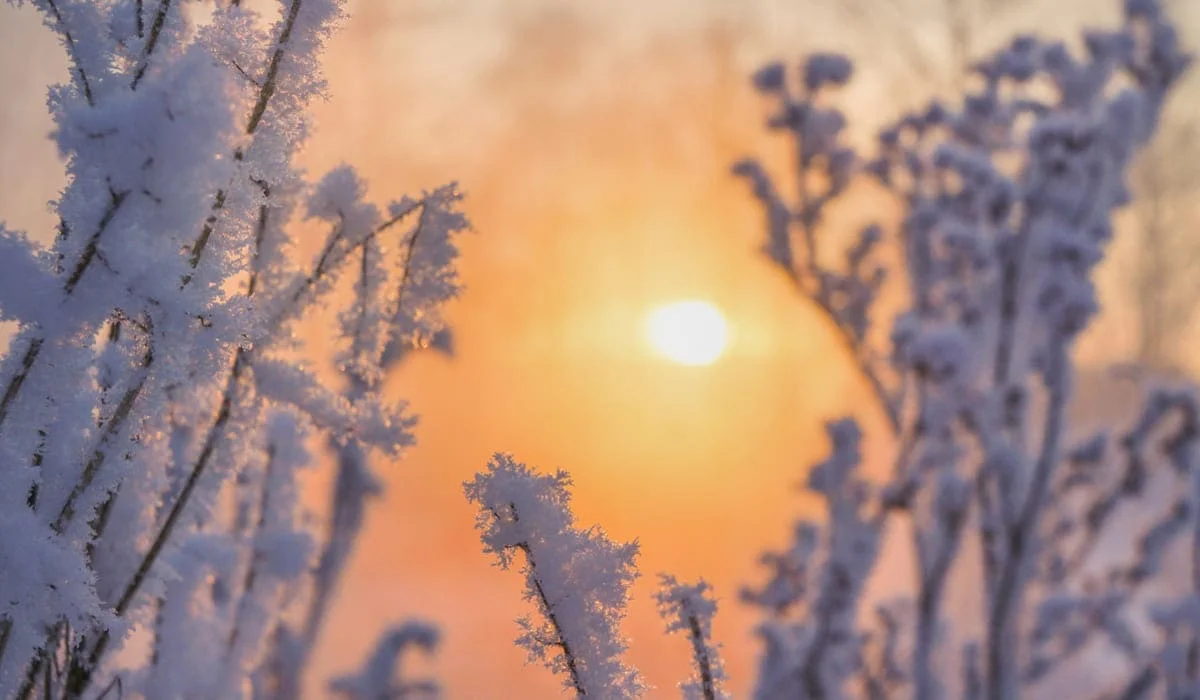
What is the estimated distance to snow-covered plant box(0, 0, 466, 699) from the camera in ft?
2.10

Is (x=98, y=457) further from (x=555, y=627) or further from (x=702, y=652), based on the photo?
(x=702, y=652)

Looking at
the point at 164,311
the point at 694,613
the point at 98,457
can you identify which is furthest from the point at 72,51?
the point at 694,613

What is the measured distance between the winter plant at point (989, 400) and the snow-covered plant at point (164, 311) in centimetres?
261

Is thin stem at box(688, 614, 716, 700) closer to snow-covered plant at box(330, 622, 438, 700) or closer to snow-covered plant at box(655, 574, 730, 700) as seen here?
snow-covered plant at box(655, 574, 730, 700)

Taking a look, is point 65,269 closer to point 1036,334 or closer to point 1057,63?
point 1036,334

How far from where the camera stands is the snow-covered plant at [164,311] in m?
0.64

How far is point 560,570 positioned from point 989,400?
309cm

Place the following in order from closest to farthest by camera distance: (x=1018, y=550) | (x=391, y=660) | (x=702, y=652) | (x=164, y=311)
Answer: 1. (x=164, y=311)
2. (x=702, y=652)
3. (x=1018, y=550)
4. (x=391, y=660)

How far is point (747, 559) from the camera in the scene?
474 cm

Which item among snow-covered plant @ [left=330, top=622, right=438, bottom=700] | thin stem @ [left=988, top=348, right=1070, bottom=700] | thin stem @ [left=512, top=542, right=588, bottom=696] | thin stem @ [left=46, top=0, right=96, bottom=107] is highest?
thin stem @ [left=988, top=348, right=1070, bottom=700]

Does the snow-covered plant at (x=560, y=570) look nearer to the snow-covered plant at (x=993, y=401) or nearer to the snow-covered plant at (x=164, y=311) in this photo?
the snow-covered plant at (x=164, y=311)

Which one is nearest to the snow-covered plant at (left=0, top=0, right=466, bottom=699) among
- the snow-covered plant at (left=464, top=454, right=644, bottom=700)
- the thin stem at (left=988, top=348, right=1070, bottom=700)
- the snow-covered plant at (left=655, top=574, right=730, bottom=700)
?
the snow-covered plant at (left=464, top=454, right=644, bottom=700)

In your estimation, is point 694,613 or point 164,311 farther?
point 694,613

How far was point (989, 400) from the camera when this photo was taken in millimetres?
3533
